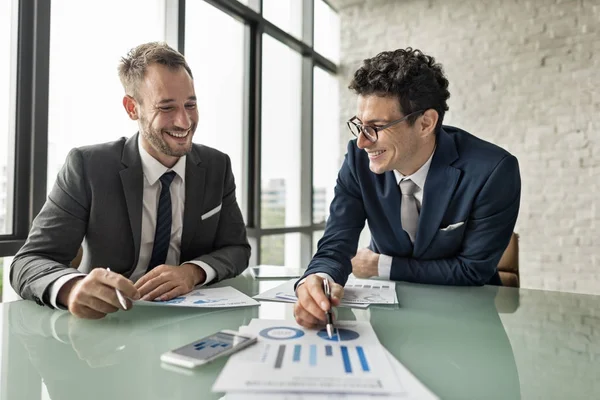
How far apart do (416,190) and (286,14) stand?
378 cm

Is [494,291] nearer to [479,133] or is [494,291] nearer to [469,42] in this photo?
[479,133]

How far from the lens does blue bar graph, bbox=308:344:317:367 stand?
27.3 inches

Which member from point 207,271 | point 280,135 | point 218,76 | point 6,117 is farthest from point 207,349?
point 280,135

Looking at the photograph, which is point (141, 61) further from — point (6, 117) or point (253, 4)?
Result: point (253, 4)

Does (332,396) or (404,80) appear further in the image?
(404,80)

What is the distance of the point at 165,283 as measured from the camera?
1137mm

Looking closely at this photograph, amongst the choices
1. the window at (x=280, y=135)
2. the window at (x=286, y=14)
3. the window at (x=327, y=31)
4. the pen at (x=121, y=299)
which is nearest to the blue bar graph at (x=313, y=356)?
the pen at (x=121, y=299)

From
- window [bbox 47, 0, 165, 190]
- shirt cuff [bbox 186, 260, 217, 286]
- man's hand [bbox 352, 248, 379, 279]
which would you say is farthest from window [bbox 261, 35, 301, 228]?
shirt cuff [bbox 186, 260, 217, 286]

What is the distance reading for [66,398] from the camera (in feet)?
1.96

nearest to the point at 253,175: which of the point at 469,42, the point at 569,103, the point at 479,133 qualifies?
the point at 479,133

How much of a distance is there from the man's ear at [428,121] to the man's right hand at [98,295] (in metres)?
1.25

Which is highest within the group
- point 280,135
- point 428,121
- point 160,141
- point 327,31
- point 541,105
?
point 327,31

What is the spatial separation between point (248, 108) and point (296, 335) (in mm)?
3466

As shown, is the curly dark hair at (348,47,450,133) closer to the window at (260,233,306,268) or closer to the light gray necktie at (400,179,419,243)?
the light gray necktie at (400,179,419,243)
